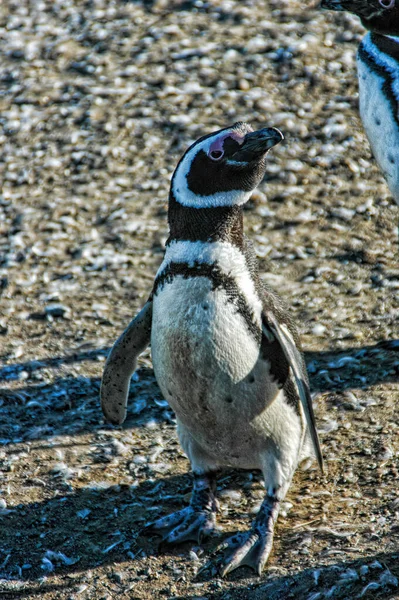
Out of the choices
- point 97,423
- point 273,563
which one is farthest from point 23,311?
point 273,563

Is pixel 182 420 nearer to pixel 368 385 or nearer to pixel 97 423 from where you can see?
pixel 97 423

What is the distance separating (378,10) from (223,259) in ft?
6.15

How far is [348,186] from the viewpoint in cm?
641

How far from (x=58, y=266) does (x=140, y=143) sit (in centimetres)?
150

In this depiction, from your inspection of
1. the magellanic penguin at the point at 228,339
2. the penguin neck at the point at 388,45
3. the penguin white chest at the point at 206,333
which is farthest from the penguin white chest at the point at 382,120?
the penguin white chest at the point at 206,333

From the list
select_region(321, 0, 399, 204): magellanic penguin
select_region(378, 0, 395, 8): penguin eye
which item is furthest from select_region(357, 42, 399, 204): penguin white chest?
select_region(378, 0, 395, 8): penguin eye

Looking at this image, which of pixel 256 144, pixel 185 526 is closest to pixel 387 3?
pixel 256 144

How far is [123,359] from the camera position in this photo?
3.67m

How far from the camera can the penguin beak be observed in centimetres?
305

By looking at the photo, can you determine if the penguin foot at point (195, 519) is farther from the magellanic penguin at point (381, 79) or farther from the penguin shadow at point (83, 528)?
the magellanic penguin at point (381, 79)

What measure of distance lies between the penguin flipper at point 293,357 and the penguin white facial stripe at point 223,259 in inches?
2.5

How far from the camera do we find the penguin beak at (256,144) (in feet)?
10.0

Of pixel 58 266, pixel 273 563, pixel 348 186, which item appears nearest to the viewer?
pixel 273 563

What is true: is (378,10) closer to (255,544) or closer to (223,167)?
(223,167)
